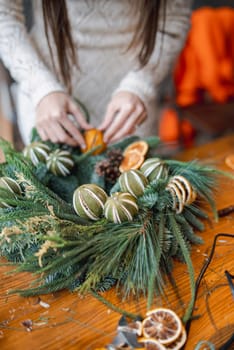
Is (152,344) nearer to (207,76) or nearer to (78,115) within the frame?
(78,115)

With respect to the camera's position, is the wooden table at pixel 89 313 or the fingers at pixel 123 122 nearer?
the wooden table at pixel 89 313

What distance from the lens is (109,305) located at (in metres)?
0.50

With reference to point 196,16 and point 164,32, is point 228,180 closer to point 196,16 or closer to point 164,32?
point 164,32

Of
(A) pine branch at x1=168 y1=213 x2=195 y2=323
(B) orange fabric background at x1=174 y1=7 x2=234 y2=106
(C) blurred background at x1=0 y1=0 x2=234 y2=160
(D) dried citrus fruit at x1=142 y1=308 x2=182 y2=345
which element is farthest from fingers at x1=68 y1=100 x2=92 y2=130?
(B) orange fabric background at x1=174 y1=7 x2=234 y2=106

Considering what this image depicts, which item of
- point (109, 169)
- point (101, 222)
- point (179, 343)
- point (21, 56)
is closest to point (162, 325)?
point (179, 343)

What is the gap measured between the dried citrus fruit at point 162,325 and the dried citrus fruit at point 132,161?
1.03 feet

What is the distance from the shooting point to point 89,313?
50cm

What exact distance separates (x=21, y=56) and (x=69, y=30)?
129 millimetres

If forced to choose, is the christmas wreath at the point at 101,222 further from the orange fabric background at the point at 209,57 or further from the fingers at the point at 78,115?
the orange fabric background at the point at 209,57

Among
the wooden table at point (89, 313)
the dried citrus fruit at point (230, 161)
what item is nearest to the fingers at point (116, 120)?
the dried citrus fruit at point (230, 161)

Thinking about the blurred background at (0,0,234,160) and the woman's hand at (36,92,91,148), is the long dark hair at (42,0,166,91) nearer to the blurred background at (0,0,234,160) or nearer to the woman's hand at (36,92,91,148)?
the woman's hand at (36,92,91,148)

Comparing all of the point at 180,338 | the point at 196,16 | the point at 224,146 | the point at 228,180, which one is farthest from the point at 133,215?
the point at 196,16

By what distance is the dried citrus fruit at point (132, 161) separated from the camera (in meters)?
0.72

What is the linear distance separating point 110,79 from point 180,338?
0.77 m
